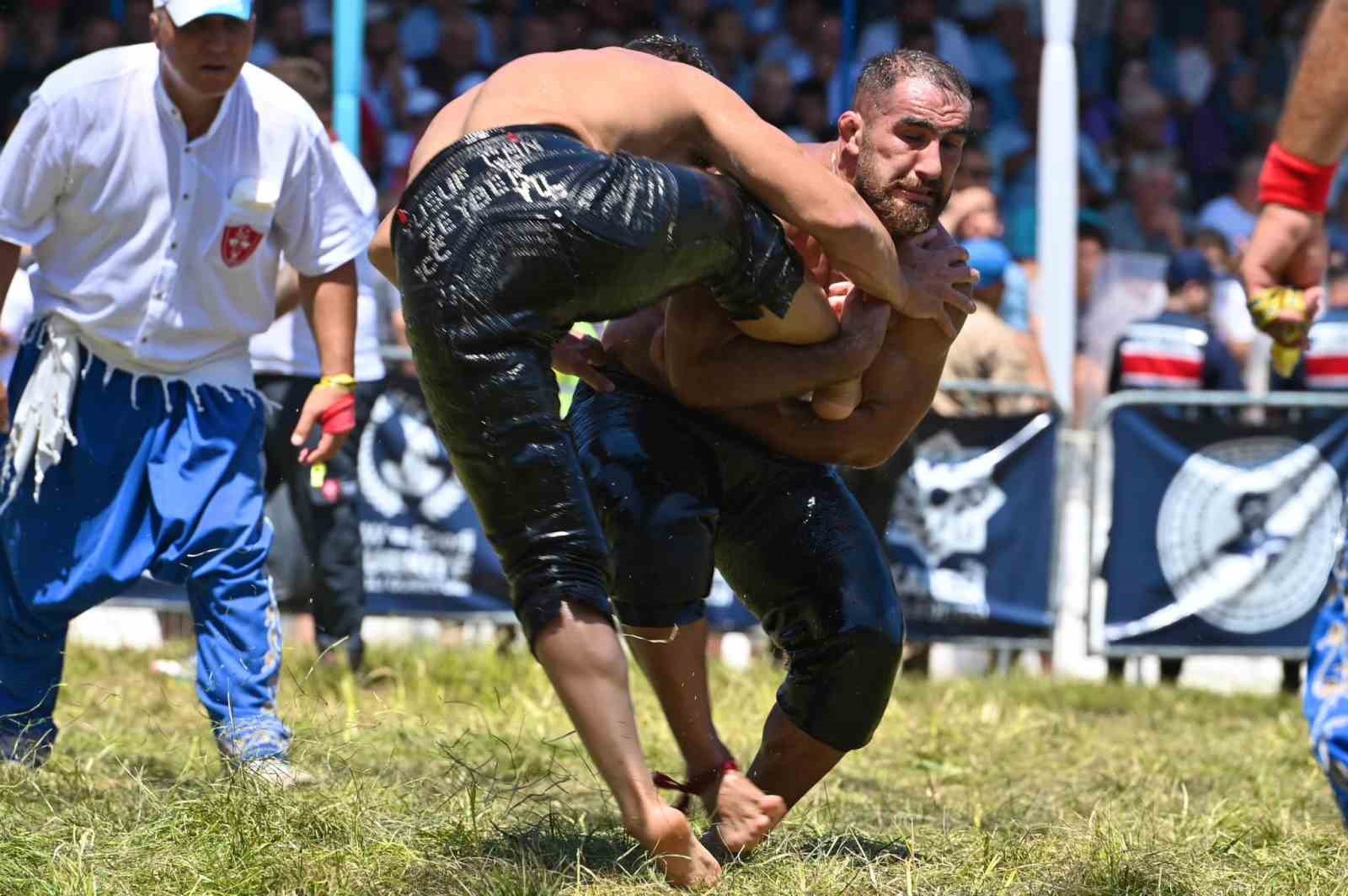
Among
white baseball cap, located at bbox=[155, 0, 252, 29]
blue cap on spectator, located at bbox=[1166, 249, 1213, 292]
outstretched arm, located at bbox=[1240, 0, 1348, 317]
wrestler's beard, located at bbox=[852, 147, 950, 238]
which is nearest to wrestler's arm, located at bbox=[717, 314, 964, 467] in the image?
wrestler's beard, located at bbox=[852, 147, 950, 238]

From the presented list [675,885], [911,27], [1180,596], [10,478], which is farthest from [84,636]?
[911,27]

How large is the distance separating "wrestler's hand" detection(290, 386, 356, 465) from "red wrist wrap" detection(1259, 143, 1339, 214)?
249 cm

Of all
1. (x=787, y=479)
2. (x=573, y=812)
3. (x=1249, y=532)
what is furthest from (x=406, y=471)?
(x=787, y=479)

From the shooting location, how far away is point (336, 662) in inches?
286

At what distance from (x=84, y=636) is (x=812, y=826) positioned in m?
5.03

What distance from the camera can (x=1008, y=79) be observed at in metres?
12.6

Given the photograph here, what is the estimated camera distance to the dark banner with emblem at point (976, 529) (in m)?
8.42

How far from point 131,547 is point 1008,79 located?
9153 mm

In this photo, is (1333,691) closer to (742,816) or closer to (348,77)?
(742,816)

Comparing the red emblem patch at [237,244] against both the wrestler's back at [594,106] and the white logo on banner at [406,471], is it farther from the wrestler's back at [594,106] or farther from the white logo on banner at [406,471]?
the white logo on banner at [406,471]

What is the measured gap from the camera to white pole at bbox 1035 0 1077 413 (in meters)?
9.52

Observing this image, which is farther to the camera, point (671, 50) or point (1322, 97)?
point (671, 50)

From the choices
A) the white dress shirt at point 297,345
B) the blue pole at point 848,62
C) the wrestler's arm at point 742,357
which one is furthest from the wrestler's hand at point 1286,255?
the blue pole at point 848,62

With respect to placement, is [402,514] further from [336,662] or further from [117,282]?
[117,282]
